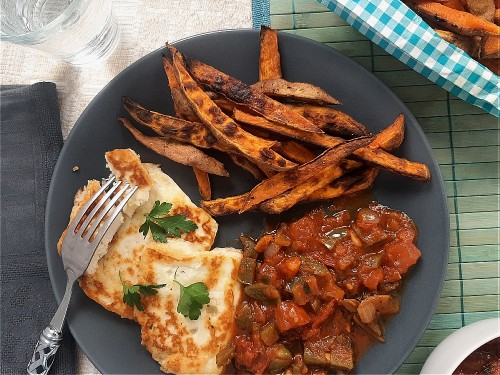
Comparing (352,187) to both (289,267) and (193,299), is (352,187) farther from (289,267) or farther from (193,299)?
(193,299)

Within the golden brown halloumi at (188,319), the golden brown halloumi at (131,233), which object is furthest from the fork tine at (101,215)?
the golden brown halloumi at (188,319)

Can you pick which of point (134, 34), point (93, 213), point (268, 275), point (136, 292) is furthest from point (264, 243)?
point (134, 34)

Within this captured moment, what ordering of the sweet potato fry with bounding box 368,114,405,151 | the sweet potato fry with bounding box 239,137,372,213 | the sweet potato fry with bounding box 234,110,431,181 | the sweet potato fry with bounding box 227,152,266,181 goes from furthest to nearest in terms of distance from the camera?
the sweet potato fry with bounding box 227,152,266,181 → the sweet potato fry with bounding box 368,114,405,151 → the sweet potato fry with bounding box 234,110,431,181 → the sweet potato fry with bounding box 239,137,372,213

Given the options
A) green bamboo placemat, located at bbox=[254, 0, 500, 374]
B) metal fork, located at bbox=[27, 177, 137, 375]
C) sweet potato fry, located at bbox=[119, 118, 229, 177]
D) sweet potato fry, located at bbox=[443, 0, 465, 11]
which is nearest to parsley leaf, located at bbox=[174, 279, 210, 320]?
metal fork, located at bbox=[27, 177, 137, 375]

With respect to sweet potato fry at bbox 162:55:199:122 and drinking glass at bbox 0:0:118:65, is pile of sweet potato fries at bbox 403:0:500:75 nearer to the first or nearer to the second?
sweet potato fry at bbox 162:55:199:122

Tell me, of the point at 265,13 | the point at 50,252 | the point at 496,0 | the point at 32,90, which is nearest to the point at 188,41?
the point at 265,13
